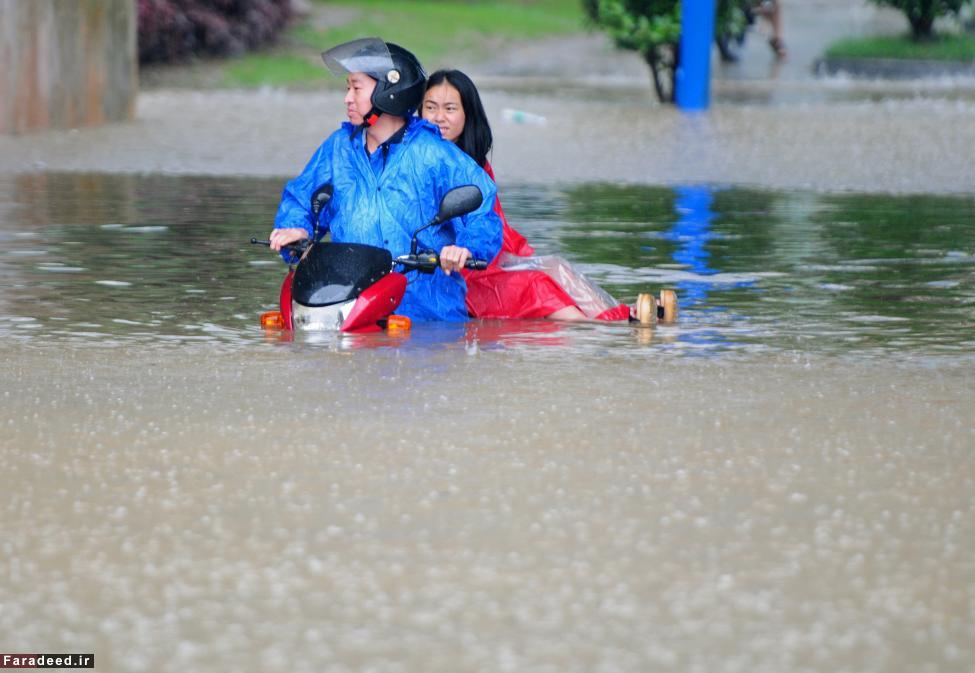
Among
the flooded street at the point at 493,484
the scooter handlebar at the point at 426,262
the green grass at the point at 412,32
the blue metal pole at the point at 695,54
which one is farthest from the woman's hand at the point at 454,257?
the green grass at the point at 412,32

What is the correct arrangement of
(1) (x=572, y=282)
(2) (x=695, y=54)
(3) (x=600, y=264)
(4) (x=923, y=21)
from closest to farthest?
(1) (x=572, y=282) → (3) (x=600, y=264) → (2) (x=695, y=54) → (4) (x=923, y=21)

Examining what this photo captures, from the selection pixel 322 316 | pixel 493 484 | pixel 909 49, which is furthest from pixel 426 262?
pixel 909 49

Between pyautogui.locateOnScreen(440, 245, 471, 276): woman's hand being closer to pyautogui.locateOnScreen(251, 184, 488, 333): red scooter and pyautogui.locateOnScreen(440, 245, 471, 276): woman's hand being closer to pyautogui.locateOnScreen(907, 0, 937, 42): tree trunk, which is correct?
pyautogui.locateOnScreen(251, 184, 488, 333): red scooter

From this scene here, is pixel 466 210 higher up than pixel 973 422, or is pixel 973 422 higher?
pixel 466 210

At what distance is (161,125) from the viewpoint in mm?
18672

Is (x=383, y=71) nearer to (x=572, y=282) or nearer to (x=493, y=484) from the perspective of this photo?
(x=572, y=282)

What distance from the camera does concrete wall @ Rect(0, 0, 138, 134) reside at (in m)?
17.1

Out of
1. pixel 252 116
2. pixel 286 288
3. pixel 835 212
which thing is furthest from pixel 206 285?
pixel 252 116

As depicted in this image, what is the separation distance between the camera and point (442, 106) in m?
7.90

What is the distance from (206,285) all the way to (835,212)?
186 inches

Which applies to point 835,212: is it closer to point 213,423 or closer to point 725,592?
point 213,423

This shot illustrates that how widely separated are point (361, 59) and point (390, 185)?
493 mm

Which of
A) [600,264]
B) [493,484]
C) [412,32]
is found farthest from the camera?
[412,32]

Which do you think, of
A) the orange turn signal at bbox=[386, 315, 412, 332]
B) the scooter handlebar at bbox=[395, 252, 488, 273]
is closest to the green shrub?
the orange turn signal at bbox=[386, 315, 412, 332]
